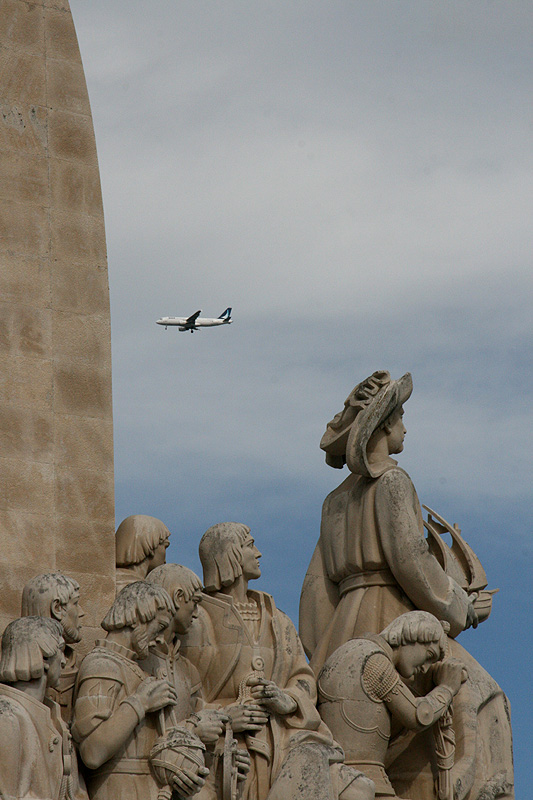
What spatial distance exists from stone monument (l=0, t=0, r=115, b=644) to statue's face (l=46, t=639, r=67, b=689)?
152 centimetres

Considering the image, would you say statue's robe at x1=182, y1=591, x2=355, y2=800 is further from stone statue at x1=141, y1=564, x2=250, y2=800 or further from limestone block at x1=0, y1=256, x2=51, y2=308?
Result: limestone block at x1=0, y1=256, x2=51, y2=308

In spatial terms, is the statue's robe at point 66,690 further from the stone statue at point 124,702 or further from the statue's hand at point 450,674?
the statue's hand at point 450,674

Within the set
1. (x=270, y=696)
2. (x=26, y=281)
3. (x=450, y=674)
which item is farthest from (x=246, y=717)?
(x=26, y=281)

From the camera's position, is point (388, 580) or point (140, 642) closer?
point (140, 642)

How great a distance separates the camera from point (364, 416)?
53.6 feet

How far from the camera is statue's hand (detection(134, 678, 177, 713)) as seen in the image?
13.5 metres

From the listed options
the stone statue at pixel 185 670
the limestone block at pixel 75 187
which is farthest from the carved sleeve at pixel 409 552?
the limestone block at pixel 75 187

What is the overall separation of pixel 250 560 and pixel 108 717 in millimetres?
2332

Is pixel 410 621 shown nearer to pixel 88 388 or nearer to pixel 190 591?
pixel 190 591

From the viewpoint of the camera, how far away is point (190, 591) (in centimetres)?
1445

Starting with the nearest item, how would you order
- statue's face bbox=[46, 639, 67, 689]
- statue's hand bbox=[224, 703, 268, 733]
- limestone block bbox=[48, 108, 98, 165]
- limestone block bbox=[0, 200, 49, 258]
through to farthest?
statue's face bbox=[46, 639, 67, 689], statue's hand bbox=[224, 703, 268, 733], limestone block bbox=[0, 200, 49, 258], limestone block bbox=[48, 108, 98, 165]

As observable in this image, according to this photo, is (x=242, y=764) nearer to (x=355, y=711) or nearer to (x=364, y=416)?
(x=355, y=711)

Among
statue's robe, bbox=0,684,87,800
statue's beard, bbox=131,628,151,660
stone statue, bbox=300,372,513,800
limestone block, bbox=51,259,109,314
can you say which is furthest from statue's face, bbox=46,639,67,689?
stone statue, bbox=300,372,513,800

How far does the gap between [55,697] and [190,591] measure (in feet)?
3.91
